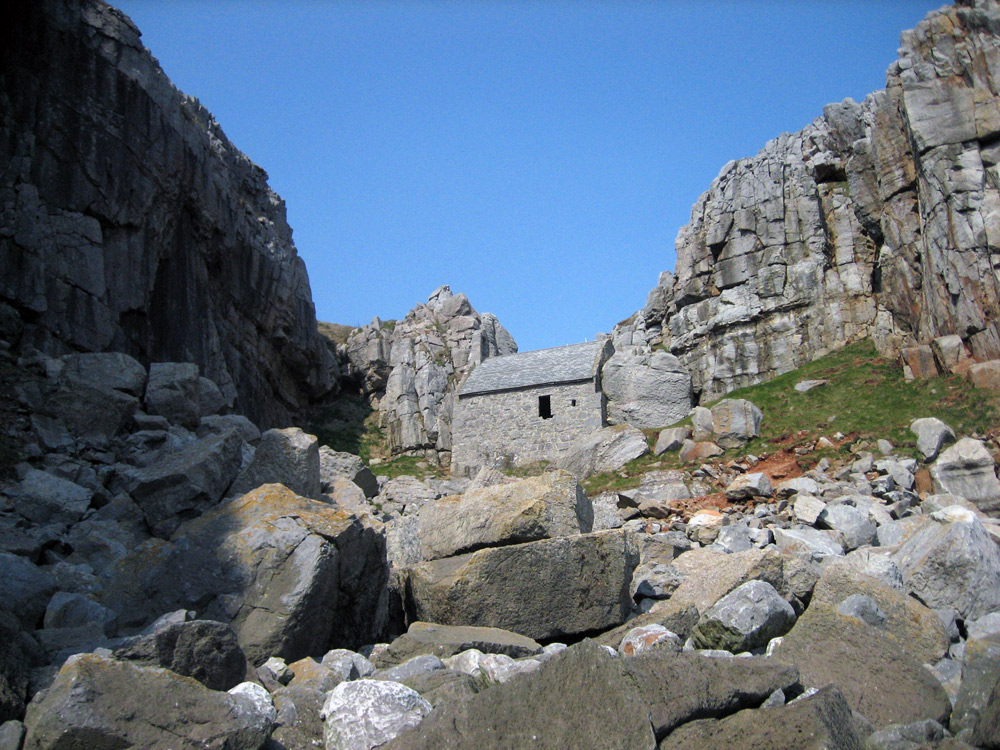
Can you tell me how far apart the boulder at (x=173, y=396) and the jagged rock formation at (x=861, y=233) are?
2211 cm

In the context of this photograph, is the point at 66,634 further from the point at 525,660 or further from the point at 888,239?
the point at 888,239

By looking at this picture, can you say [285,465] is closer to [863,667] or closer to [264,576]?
[264,576]

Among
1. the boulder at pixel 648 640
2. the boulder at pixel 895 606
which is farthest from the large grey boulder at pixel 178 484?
the boulder at pixel 895 606

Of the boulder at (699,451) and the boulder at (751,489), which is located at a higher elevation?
the boulder at (699,451)

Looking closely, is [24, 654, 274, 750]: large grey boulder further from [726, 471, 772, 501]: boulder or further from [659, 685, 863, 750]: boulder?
[726, 471, 772, 501]: boulder

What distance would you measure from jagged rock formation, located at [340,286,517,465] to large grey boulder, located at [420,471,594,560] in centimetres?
2591

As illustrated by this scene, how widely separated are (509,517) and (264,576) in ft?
8.69

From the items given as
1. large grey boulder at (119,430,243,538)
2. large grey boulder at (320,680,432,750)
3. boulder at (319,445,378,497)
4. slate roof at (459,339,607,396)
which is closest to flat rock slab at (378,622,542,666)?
large grey boulder at (320,680,432,750)

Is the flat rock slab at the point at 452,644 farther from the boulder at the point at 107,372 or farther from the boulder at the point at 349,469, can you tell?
the boulder at the point at 349,469

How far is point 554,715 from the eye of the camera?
502 centimetres

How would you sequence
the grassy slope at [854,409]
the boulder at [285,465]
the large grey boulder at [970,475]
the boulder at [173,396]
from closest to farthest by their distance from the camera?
the boulder at [285,465], the boulder at [173,396], the large grey boulder at [970,475], the grassy slope at [854,409]

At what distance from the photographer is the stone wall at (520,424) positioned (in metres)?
32.6

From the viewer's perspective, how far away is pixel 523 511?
27.9 ft

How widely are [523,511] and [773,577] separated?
9.17 ft
